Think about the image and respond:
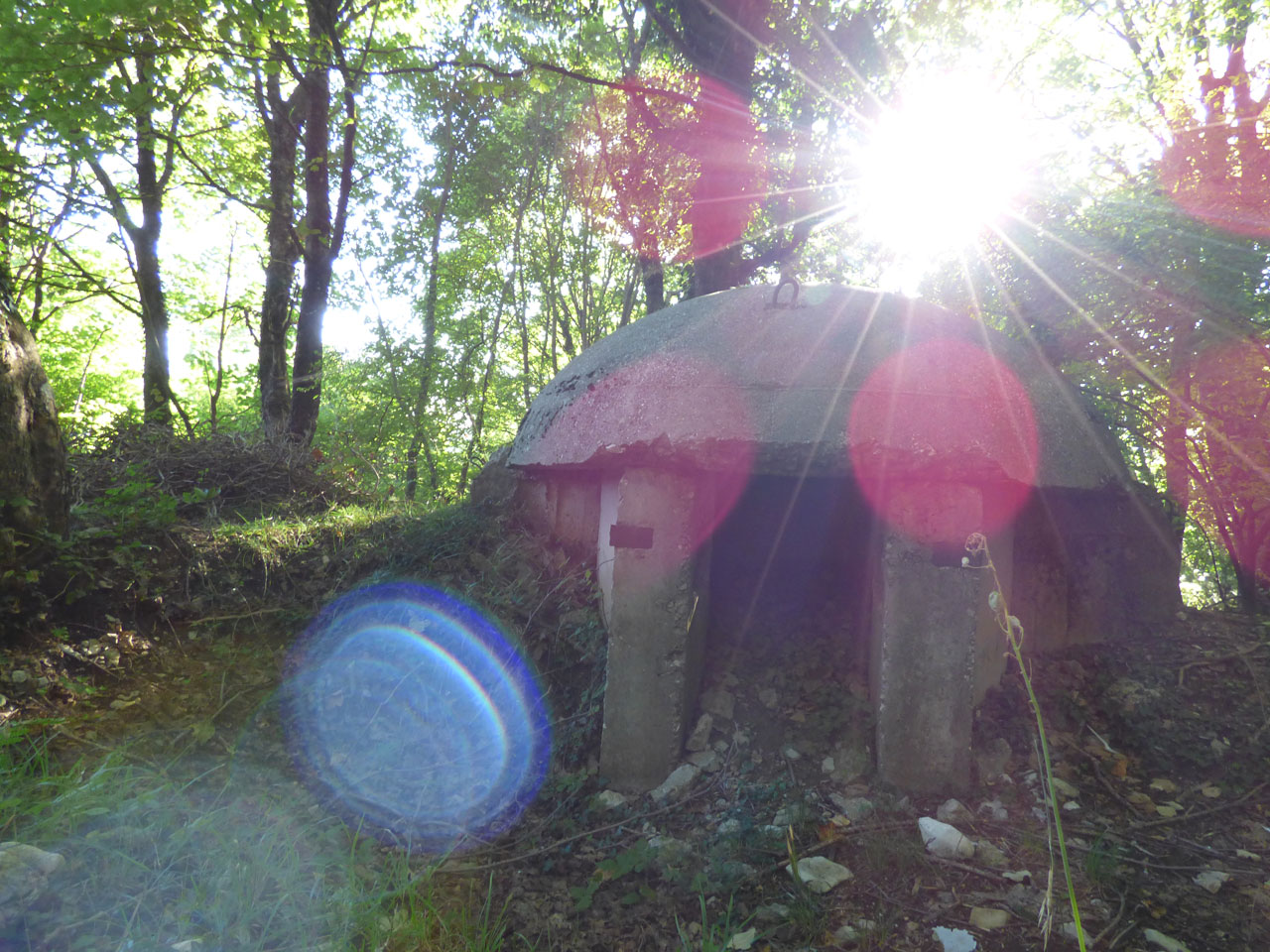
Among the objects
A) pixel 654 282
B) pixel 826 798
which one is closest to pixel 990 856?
pixel 826 798

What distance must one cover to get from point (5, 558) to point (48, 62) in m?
2.26

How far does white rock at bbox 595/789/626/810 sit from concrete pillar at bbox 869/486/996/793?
1.21 meters

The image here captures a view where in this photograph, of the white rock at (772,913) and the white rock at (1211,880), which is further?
the white rock at (1211,880)

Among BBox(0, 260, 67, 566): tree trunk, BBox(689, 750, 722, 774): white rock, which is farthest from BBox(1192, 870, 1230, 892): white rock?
BBox(0, 260, 67, 566): tree trunk

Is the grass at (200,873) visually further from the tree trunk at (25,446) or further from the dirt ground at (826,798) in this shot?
the tree trunk at (25,446)

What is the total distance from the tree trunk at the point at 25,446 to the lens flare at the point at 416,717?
4.57 ft

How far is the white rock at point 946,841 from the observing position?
8.48 feet

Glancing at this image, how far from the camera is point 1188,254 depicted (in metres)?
4.05

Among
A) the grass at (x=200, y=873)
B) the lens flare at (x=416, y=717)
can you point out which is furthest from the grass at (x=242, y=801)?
the lens flare at (x=416, y=717)

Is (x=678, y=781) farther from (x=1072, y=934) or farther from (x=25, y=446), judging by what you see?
(x=25, y=446)

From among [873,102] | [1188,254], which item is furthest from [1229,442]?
[873,102]

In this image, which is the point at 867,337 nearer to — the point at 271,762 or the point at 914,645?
the point at 914,645

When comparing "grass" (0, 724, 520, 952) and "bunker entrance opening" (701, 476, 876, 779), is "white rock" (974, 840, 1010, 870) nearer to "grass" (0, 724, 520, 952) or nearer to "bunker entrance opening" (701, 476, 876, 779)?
"bunker entrance opening" (701, 476, 876, 779)

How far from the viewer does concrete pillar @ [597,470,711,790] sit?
3203 mm
